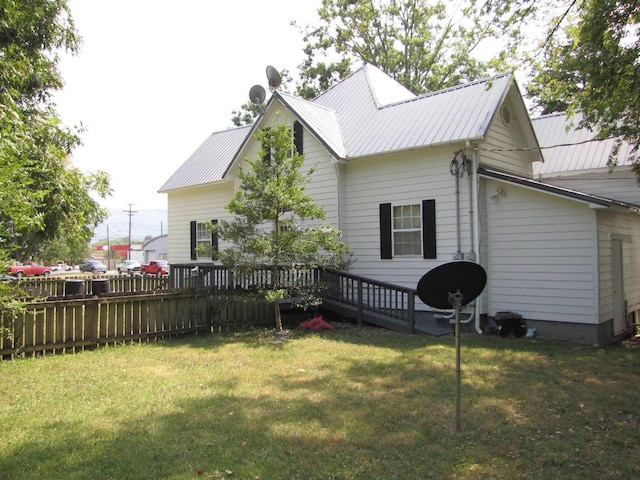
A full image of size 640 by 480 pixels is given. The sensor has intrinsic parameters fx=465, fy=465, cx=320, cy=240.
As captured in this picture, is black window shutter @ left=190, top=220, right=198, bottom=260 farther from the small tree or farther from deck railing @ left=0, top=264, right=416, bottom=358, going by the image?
the small tree

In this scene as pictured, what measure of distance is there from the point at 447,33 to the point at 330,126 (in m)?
17.6

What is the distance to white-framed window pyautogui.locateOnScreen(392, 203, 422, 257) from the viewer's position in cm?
1244

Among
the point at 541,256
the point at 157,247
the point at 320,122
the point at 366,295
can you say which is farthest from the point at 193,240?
the point at 157,247

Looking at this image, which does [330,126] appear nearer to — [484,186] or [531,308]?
[484,186]

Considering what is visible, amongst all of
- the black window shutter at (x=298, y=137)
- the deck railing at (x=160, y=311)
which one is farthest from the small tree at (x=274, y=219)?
the black window shutter at (x=298, y=137)

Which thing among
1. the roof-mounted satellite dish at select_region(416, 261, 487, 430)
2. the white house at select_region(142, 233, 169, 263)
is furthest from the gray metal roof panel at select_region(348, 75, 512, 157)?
the white house at select_region(142, 233, 169, 263)

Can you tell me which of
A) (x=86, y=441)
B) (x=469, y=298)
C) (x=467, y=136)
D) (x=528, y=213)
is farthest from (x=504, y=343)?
(x=86, y=441)

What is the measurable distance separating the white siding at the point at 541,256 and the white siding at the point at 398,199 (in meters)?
0.87

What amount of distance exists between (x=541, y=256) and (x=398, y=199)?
3883mm

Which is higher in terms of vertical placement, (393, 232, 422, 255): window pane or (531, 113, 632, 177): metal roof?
(531, 113, 632, 177): metal roof

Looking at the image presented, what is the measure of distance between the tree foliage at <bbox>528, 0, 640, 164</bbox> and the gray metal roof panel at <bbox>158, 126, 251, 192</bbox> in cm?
1155

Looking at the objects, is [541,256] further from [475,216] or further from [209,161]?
[209,161]

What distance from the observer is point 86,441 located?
4.48m

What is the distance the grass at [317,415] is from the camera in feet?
13.4
